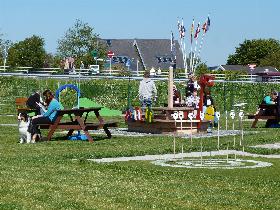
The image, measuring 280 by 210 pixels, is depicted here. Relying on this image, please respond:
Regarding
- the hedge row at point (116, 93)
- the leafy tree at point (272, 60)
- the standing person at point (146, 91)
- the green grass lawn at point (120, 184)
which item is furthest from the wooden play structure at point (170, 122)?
the leafy tree at point (272, 60)

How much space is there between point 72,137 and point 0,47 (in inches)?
2814

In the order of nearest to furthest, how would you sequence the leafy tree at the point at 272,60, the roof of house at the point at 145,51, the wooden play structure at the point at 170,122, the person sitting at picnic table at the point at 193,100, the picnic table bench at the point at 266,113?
the wooden play structure at the point at 170,122 → the picnic table bench at the point at 266,113 → the person sitting at picnic table at the point at 193,100 → the roof of house at the point at 145,51 → the leafy tree at the point at 272,60

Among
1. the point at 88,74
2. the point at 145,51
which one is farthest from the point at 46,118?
the point at 145,51

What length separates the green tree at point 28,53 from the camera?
10031 centimetres

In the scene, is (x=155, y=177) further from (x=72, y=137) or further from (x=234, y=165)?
(x=72, y=137)

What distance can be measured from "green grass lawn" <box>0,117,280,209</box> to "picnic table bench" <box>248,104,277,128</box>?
11.8 meters

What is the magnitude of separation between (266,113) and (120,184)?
19.4 metres

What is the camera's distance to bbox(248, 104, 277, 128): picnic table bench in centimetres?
3106

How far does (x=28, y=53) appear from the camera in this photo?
331 feet

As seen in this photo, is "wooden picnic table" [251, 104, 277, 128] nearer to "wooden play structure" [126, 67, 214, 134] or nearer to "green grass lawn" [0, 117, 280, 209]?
"wooden play structure" [126, 67, 214, 134]

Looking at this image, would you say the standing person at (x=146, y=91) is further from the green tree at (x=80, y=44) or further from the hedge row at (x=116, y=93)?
the green tree at (x=80, y=44)

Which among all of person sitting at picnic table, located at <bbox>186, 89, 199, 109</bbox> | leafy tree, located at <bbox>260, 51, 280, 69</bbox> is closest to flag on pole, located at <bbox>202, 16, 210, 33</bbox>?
person sitting at picnic table, located at <bbox>186, 89, 199, 109</bbox>

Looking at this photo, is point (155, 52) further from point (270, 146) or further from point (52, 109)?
point (270, 146)

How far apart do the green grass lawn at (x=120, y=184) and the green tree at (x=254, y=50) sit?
137593 millimetres
